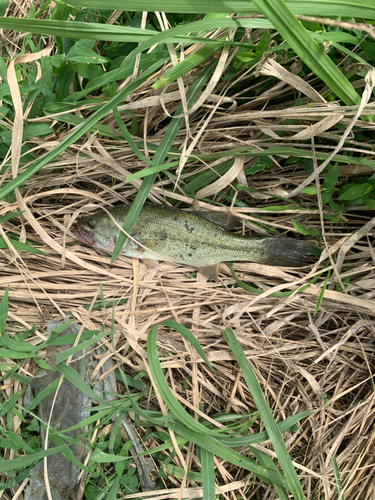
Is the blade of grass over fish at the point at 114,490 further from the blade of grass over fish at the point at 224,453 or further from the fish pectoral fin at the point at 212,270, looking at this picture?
the fish pectoral fin at the point at 212,270

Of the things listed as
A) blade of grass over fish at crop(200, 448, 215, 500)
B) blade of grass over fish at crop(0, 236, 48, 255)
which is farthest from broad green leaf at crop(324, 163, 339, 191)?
blade of grass over fish at crop(0, 236, 48, 255)

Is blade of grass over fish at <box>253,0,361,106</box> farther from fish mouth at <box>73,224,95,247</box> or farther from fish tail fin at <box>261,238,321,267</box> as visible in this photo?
fish mouth at <box>73,224,95,247</box>

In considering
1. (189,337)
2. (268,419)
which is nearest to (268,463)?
(268,419)

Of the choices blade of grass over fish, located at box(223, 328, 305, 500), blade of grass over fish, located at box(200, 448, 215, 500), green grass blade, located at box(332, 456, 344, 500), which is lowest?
green grass blade, located at box(332, 456, 344, 500)

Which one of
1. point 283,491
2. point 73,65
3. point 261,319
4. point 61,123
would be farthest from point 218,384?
point 73,65

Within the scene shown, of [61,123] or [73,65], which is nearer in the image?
[73,65]

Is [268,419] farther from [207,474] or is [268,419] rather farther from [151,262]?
[151,262]

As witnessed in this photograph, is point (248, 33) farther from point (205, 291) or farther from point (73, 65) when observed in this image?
point (205, 291)
